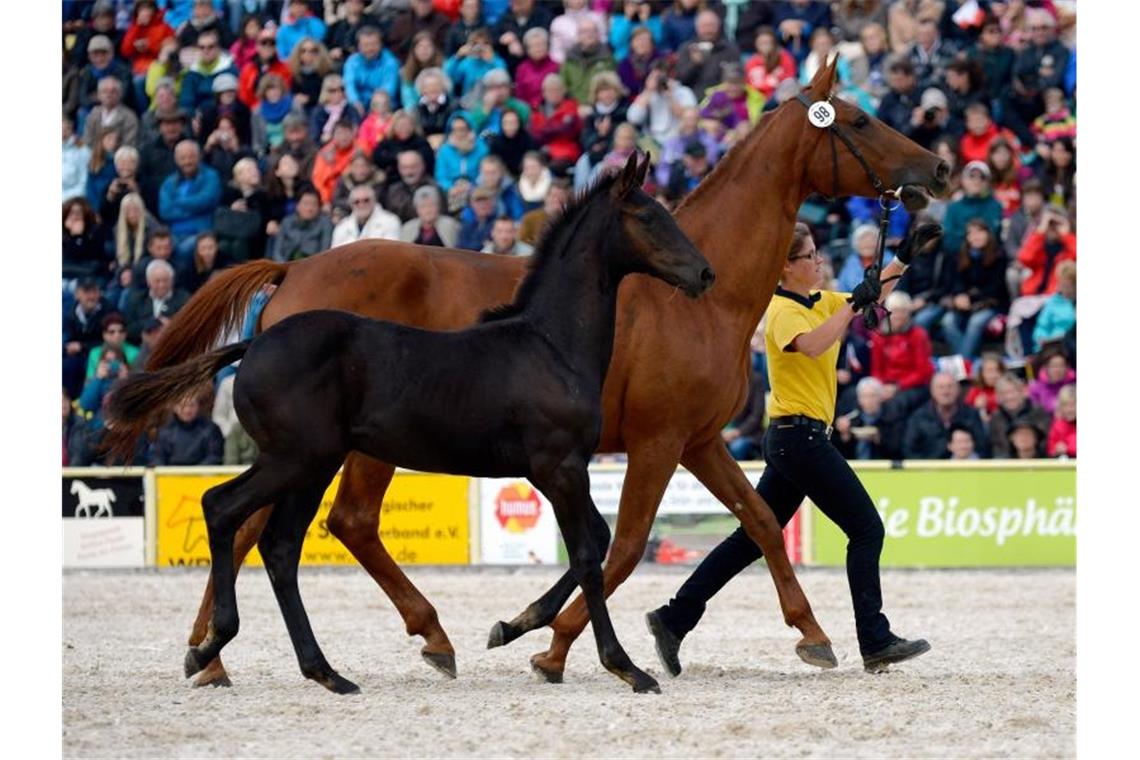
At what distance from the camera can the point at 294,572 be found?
22.3 ft

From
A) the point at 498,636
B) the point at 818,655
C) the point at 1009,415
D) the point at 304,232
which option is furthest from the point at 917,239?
the point at 304,232

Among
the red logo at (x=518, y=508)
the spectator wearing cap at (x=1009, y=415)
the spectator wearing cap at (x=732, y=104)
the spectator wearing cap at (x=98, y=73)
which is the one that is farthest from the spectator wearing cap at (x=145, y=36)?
the spectator wearing cap at (x=1009, y=415)

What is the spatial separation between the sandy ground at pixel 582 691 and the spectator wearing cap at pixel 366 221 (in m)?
4.32

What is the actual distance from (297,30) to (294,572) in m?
11.4

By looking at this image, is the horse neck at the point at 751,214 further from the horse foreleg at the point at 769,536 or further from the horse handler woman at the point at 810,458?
the horse foreleg at the point at 769,536

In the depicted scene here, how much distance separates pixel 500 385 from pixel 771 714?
1.54 m

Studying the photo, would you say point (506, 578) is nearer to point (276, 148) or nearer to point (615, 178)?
point (276, 148)

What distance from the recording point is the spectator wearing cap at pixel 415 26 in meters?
16.9

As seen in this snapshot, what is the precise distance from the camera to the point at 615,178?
22.8 feet

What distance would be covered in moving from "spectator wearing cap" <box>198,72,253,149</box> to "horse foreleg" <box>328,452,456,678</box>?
9.49 metres

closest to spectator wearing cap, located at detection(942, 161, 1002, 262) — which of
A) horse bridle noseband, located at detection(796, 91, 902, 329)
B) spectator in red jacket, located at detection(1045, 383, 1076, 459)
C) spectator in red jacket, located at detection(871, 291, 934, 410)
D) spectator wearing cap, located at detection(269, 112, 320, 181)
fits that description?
spectator in red jacket, located at detection(871, 291, 934, 410)

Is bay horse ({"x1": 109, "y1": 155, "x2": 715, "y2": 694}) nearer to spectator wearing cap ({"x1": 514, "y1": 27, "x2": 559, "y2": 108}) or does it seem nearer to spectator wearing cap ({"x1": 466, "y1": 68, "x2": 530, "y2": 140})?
spectator wearing cap ({"x1": 466, "y1": 68, "x2": 530, "y2": 140})

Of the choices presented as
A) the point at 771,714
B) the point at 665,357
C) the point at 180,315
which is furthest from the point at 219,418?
the point at 771,714

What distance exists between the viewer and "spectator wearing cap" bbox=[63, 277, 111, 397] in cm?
1541
